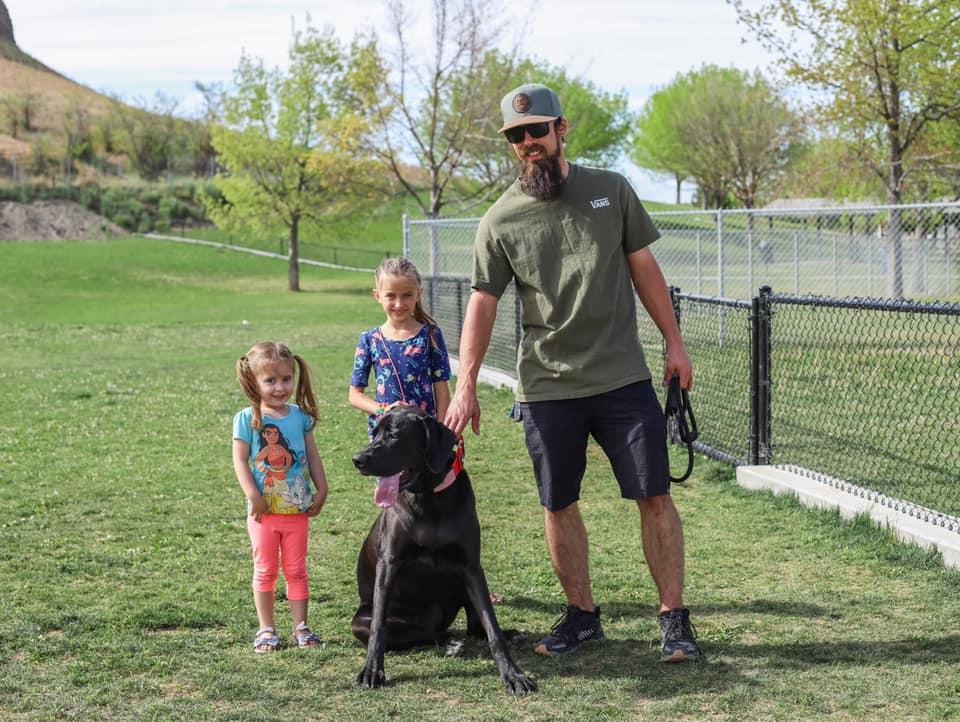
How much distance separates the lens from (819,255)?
60.8 feet

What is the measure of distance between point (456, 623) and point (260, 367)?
1.35m

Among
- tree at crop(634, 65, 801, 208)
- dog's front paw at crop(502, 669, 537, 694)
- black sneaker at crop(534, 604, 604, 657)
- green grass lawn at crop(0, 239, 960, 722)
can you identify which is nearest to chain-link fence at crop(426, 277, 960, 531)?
green grass lawn at crop(0, 239, 960, 722)

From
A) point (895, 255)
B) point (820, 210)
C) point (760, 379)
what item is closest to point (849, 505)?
point (760, 379)

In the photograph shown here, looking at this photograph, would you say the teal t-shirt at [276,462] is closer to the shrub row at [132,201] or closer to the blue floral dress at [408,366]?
the blue floral dress at [408,366]

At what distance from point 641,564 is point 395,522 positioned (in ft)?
6.51

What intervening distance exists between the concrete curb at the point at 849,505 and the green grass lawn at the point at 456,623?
0.29ft

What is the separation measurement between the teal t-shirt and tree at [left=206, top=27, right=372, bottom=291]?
3593 cm

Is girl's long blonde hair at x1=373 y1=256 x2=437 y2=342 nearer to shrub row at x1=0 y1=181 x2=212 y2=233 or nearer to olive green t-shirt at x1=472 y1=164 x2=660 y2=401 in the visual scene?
olive green t-shirt at x1=472 y1=164 x2=660 y2=401

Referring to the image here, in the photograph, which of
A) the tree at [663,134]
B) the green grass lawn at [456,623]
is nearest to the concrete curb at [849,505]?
the green grass lawn at [456,623]

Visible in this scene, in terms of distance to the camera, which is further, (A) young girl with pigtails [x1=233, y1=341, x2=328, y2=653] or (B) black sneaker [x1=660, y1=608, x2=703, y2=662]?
(A) young girl with pigtails [x1=233, y1=341, x2=328, y2=653]

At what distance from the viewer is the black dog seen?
4.34 meters

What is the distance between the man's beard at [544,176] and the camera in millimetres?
4566

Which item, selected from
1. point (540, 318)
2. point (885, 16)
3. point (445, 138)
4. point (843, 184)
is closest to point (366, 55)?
point (445, 138)

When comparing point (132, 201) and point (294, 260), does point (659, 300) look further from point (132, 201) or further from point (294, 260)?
point (132, 201)
